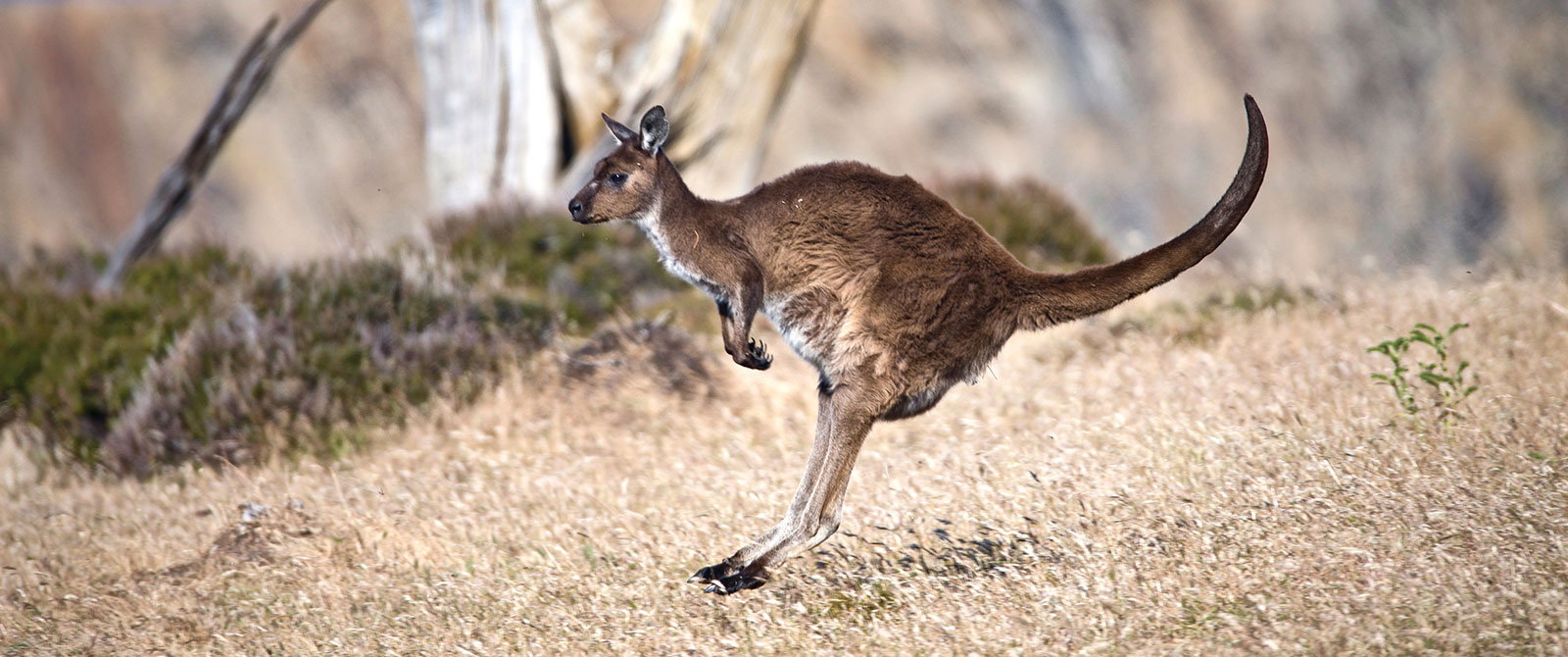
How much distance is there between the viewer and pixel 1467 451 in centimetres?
513

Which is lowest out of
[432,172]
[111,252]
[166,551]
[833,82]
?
[166,551]

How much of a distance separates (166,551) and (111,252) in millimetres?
7094

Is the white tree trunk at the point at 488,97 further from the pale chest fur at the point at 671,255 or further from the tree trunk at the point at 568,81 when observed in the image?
the pale chest fur at the point at 671,255

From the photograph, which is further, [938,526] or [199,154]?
[199,154]

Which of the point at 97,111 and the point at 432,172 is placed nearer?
the point at 432,172

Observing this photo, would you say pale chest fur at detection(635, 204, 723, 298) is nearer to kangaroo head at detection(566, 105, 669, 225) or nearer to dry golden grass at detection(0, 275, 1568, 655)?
kangaroo head at detection(566, 105, 669, 225)

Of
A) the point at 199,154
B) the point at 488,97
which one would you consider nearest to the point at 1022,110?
the point at 488,97

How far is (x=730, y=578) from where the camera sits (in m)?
4.72

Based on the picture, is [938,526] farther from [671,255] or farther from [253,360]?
[253,360]

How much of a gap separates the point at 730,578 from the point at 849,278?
1157 mm

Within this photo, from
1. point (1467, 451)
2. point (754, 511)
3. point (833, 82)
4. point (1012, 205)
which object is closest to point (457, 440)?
point (754, 511)

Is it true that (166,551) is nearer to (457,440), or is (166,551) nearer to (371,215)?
(457,440)

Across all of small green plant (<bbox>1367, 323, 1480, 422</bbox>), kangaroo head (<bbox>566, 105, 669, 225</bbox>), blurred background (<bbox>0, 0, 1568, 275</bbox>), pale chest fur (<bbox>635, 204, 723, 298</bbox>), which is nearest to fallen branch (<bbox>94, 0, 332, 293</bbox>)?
kangaroo head (<bbox>566, 105, 669, 225</bbox>)

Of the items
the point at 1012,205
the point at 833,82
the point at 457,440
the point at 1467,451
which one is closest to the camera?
the point at 1467,451
